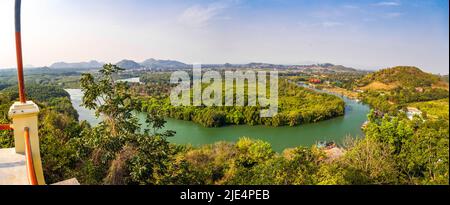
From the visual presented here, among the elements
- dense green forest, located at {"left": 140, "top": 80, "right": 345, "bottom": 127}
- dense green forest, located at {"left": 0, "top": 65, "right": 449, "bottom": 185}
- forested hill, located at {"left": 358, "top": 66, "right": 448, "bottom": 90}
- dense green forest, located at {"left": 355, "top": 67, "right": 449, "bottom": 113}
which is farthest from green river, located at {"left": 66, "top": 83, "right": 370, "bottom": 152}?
dense green forest, located at {"left": 0, "top": 65, "right": 449, "bottom": 185}

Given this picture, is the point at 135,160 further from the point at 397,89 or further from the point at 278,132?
the point at 397,89

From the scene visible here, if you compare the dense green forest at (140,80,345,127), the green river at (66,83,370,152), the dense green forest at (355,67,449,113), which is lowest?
the green river at (66,83,370,152)

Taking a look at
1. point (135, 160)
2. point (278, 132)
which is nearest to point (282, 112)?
point (278, 132)

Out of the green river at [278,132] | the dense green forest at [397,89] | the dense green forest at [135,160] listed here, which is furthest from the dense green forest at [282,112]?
the dense green forest at [135,160]

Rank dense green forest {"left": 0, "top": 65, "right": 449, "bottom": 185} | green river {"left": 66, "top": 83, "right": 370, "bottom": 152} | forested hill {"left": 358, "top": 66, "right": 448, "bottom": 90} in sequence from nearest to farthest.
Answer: dense green forest {"left": 0, "top": 65, "right": 449, "bottom": 185}
forested hill {"left": 358, "top": 66, "right": 448, "bottom": 90}
green river {"left": 66, "top": 83, "right": 370, "bottom": 152}

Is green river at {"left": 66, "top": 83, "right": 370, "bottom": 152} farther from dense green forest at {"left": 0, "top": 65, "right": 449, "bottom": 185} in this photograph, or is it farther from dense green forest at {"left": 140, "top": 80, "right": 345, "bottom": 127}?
dense green forest at {"left": 0, "top": 65, "right": 449, "bottom": 185}

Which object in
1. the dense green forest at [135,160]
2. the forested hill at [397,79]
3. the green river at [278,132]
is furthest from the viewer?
the green river at [278,132]

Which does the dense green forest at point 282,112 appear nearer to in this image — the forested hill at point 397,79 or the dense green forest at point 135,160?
the forested hill at point 397,79

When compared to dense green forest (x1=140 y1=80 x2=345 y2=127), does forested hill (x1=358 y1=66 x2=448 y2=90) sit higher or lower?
higher
